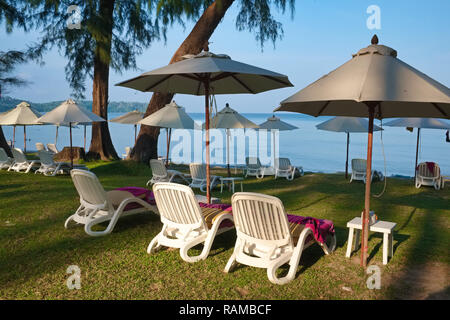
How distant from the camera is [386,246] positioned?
13.5 feet

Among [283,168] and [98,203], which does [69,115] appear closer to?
[98,203]

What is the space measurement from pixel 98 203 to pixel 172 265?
66.8 inches

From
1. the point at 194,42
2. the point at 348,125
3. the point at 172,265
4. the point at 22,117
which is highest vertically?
the point at 194,42

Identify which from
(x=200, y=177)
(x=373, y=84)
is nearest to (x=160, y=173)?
(x=200, y=177)

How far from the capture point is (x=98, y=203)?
5168 millimetres

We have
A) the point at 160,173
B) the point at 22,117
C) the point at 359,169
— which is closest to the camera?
the point at 160,173

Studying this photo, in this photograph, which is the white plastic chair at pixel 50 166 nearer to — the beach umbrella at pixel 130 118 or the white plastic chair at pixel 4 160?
the white plastic chair at pixel 4 160

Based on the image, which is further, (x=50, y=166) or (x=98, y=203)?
(x=50, y=166)

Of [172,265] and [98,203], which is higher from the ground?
[98,203]

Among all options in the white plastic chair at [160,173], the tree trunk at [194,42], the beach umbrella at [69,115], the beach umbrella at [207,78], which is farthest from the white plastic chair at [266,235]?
the tree trunk at [194,42]

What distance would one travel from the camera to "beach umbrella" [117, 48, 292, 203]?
452 cm

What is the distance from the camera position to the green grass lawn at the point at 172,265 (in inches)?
134

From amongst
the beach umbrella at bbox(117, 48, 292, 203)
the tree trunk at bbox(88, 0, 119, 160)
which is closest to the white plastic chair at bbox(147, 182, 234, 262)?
the beach umbrella at bbox(117, 48, 292, 203)

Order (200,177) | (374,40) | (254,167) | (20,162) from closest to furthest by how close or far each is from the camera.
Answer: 1. (374,40)
2. (200,177)
3. (20,162)
4. (254,167)
